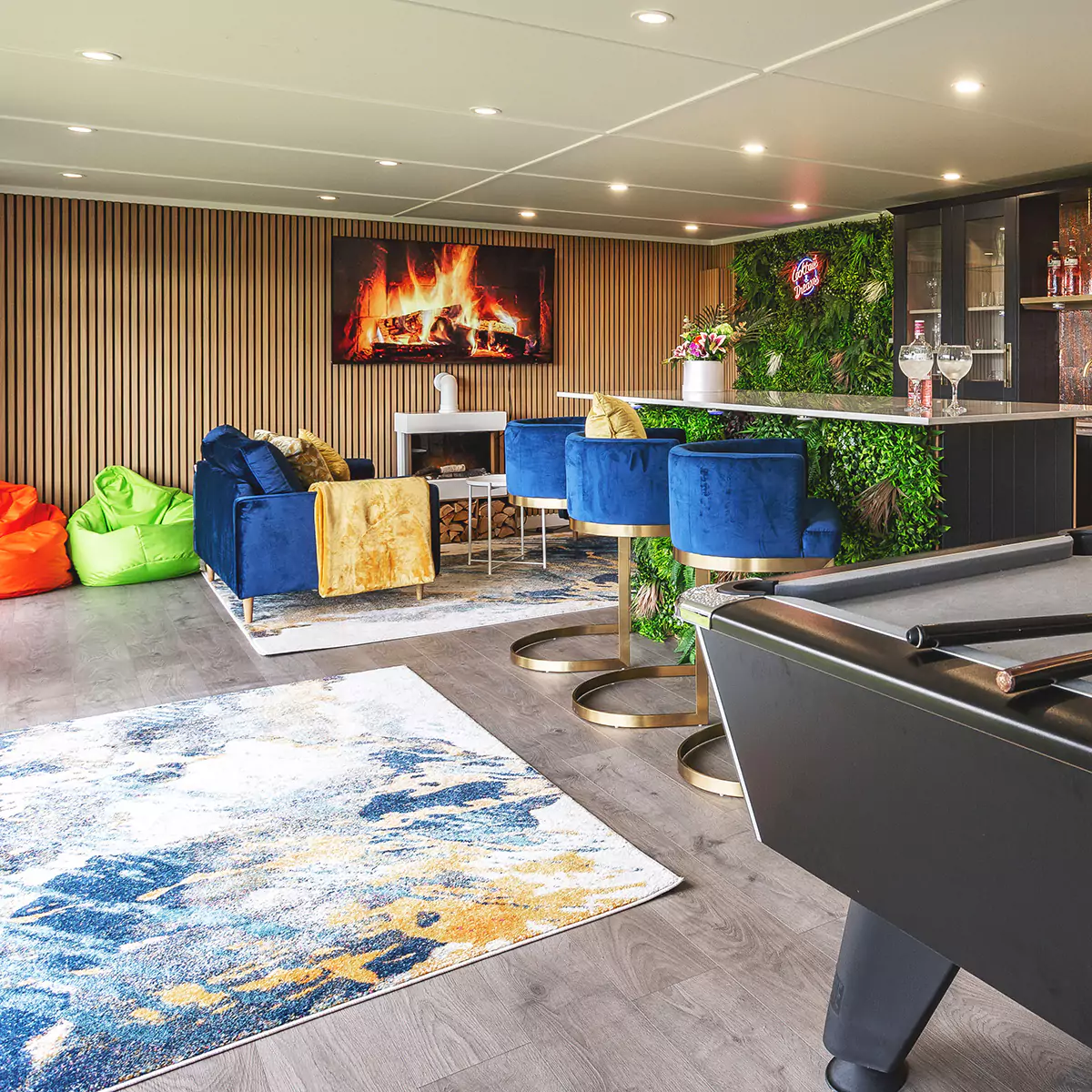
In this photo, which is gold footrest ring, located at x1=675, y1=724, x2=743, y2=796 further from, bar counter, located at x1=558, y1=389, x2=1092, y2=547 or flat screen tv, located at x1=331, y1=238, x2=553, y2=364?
flat screen tv, located at x1=331, y1=238, x2=553, y2=364

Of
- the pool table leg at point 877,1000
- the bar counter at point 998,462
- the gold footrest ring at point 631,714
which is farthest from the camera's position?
the gold footrest ring at point 631,714

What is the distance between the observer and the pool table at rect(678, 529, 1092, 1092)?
1.10 m

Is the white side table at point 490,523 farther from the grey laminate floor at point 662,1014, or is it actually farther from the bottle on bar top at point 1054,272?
the grey laminate floor at point 662,1014

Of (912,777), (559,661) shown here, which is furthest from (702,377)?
(912,777)

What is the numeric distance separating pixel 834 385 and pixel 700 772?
5051mm

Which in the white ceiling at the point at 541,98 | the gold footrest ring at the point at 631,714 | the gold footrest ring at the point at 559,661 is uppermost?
the white ceiling at the point at 541,98

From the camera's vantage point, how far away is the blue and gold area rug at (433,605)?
5004 millimetres

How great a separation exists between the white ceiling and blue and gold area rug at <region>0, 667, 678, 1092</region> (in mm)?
2381

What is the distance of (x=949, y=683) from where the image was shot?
3.77 ft

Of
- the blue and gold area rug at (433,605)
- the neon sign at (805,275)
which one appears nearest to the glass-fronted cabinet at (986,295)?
the neon sign at (805,275)

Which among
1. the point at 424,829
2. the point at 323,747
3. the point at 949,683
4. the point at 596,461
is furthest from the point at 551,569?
the point at 949,683

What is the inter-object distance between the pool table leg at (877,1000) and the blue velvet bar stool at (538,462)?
123 inches

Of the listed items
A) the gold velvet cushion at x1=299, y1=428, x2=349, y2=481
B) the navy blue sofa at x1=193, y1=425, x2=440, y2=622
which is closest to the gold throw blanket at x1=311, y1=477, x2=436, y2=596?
the navy blue sofa at x1=193, y1=425, x2=440, y2=622

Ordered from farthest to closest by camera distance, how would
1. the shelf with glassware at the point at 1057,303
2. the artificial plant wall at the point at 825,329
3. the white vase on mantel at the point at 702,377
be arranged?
1. the shelf with glassware at the point at 1057,303
2. the white vase on mantel at the point at 702,377
3. the artificial plant wall at the point at 825,329
